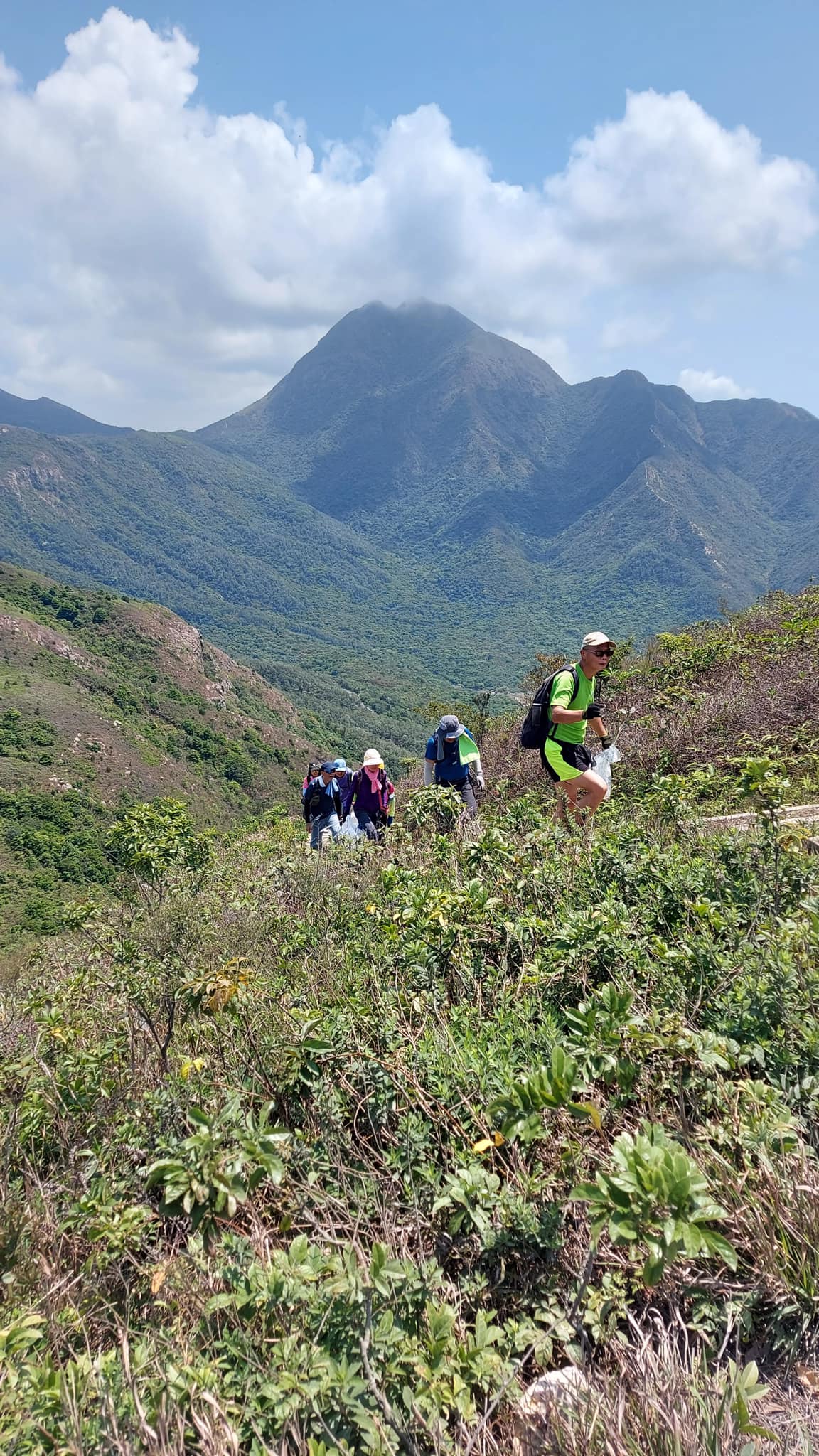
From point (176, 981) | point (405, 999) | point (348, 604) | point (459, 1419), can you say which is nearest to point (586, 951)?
point (405, 999)

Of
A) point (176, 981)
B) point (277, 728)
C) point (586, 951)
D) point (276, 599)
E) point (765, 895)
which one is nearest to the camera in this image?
point (586, 951)

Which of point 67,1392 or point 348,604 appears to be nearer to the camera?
point 67,1392

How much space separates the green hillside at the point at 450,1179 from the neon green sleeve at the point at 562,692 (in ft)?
4.41

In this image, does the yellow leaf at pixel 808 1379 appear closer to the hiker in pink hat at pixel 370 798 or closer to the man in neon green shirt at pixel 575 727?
the man in neon green shirt at pixel 575 727

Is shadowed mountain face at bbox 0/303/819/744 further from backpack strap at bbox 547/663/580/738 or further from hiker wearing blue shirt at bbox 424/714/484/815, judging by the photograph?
backpack strap at bbox 547/663/580/738

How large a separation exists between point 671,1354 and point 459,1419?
434 millimetres

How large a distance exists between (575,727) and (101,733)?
40435 mm

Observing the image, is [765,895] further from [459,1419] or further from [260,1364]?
[260,1364]

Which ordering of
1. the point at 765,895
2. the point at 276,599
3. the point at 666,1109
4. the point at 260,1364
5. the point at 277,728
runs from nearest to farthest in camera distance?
the point at 260,1364 < the point at 666,1109 < the point at 765,895 < the point at 277,728 < the point at 276,599

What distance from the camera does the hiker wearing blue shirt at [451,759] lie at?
6004 mm

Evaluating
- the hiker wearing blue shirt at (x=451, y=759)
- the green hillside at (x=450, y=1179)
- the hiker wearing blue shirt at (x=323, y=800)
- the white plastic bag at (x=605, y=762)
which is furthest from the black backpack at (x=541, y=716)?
the hiker wearing blue shirt at (x=323, y=800)

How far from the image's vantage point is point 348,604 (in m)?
166

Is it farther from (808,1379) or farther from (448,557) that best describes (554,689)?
(448,557)

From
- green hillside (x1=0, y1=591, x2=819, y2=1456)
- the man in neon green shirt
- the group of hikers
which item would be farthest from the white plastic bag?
green hillside (x1=0, y1=591, x2=819, y2=1456)
